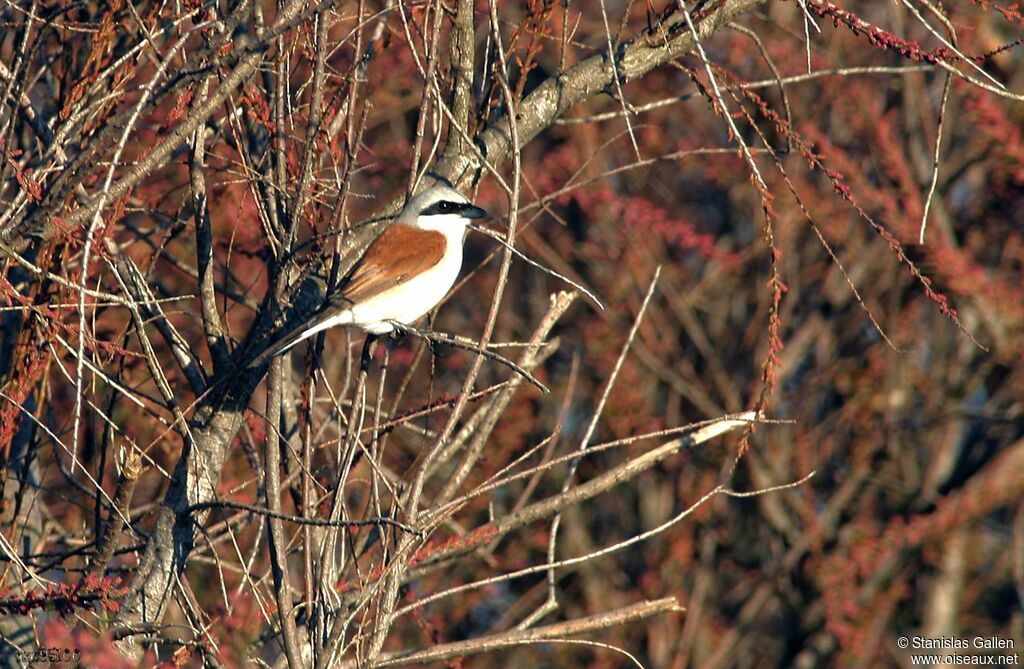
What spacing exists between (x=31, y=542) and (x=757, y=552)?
5.22m

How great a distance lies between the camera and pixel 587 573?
8.12 meters

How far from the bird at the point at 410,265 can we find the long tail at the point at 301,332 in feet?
0.45

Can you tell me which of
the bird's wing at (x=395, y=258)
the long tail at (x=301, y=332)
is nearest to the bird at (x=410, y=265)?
the bird's wing at (x=395, y=258)

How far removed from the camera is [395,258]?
451 centimetres

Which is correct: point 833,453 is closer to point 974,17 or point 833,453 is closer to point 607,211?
point 607,211

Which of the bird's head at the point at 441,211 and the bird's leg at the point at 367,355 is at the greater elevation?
the bird's head at the point at 441,211

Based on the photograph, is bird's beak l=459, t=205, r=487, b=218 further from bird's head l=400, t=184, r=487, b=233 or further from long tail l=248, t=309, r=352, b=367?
long tail l=248, t=309, r=352, b=367

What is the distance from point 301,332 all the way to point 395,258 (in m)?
1.11

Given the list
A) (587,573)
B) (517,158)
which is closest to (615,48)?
(517,158)

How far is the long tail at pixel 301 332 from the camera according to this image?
3230mm

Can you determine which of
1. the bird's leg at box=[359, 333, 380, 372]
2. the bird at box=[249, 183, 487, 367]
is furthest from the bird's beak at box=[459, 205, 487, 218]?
the bird's leg at box=[359, 333, 380, 372]

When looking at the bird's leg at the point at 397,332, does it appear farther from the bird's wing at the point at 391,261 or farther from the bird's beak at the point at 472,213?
the bird's beak at the point at 472,213

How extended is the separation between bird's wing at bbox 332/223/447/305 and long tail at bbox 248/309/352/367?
281 mm

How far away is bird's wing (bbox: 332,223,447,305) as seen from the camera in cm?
425
